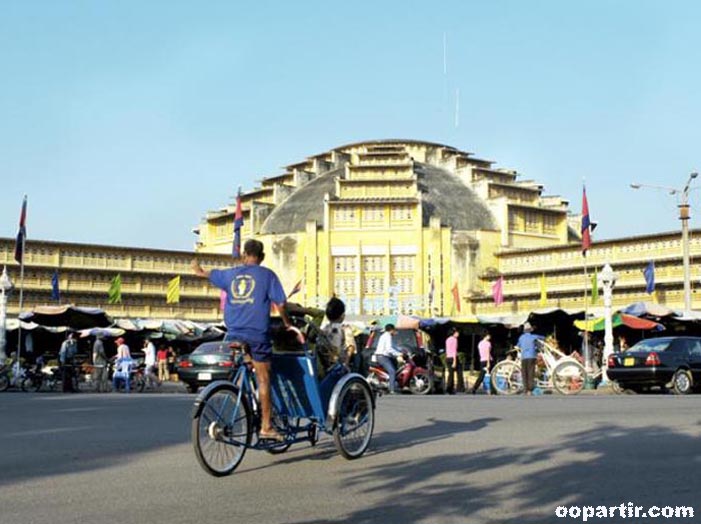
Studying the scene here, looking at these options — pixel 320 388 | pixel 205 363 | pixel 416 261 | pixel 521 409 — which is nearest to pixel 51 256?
pixel 416 261

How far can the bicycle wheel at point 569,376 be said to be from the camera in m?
21.1

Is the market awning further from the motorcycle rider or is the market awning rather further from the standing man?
the standing man

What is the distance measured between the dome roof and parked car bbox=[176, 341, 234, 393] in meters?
58.9

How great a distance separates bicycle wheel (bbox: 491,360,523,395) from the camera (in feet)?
70.4

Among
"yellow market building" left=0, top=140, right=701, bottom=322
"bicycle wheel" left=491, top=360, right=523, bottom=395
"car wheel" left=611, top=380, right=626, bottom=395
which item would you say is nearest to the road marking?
"bicycle wheel" left=491, top=360, right=523, bottom=395

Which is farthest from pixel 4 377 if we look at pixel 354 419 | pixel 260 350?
pixel 260 350

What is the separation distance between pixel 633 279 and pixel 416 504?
64.4 metres

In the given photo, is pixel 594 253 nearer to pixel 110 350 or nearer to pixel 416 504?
pixel 110 350

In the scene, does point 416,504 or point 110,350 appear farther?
point 110,350

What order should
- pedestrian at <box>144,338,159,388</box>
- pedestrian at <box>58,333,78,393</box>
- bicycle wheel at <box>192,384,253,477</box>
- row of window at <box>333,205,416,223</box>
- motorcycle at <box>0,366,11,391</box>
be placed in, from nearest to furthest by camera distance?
bicycle wheel at <box>192,384,253,477</box>
pedestrian at <box>58,333,78,393</box>
motorcycle at <box>0,366,11,391</box>
pedestrian at <box>144,338,159,388</box>
row of window at <box>333,205,416,223</box>

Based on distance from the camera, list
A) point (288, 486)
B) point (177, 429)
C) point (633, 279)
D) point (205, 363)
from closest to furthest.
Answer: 1. point (288, 486)
2. point (177, 429)
3. point (205, 363)
4. point (633, 279)

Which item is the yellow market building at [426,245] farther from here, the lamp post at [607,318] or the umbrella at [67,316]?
the umbrella at [67,316]

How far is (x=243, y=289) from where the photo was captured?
7.19m

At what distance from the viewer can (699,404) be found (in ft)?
49.0
